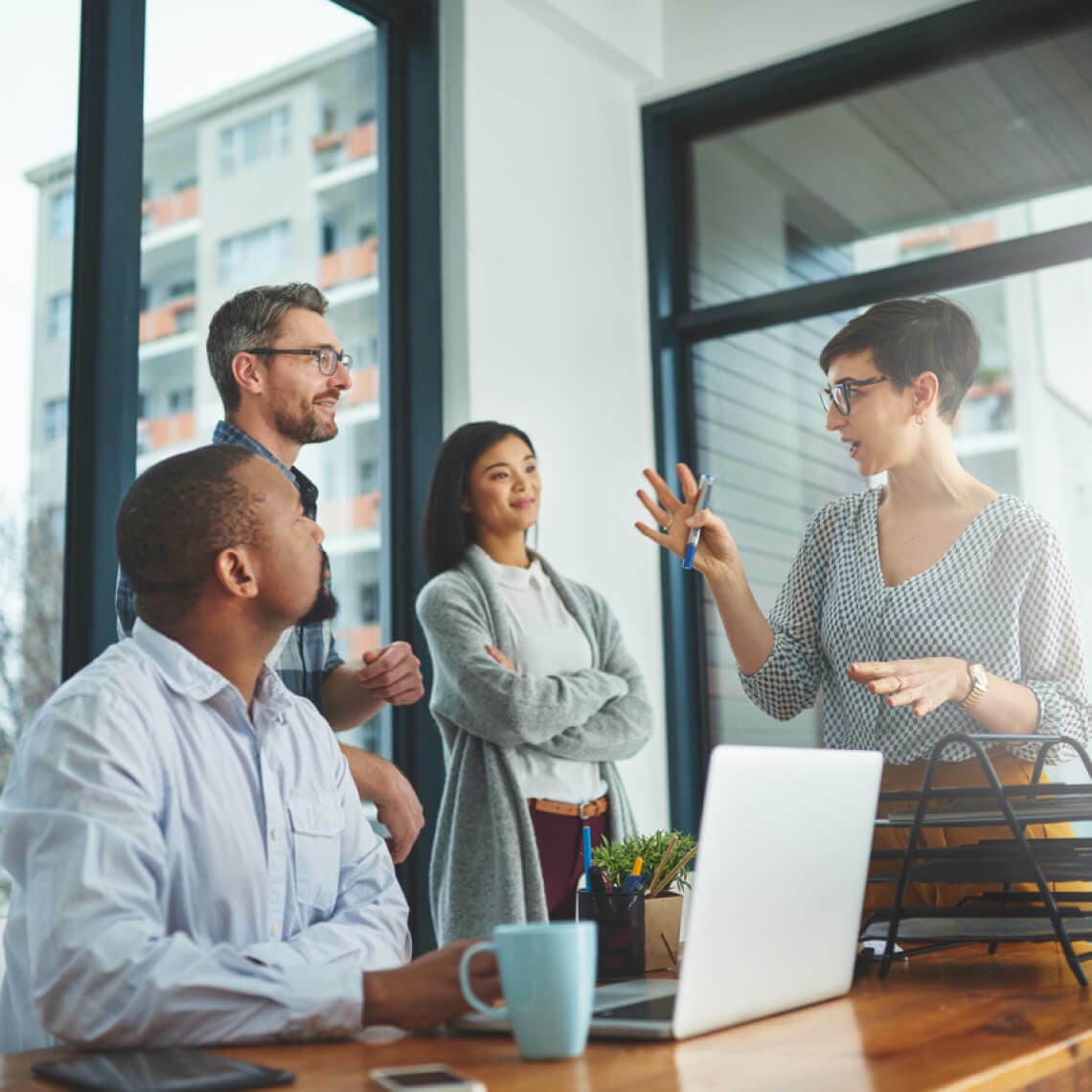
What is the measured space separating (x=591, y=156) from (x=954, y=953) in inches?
117

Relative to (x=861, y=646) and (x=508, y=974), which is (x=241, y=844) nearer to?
(x=508, y=974)

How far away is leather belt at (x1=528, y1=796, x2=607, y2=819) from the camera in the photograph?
2762mm

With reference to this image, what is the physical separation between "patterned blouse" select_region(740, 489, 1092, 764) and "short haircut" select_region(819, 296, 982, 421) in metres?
0.25

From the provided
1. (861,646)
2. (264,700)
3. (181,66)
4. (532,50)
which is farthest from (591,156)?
(264,700)

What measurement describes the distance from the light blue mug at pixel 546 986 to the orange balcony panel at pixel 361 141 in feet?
9.35

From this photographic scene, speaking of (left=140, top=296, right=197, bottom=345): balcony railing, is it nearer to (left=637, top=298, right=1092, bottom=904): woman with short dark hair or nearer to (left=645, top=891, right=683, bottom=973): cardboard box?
(left=637, top=298, right=1092, bottom=904): woman with short dark hair

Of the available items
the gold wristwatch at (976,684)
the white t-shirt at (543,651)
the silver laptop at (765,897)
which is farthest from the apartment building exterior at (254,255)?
the silver laptop at (765,897)

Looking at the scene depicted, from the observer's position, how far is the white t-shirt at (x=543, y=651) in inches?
110

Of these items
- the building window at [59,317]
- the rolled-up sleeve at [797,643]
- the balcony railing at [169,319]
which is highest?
the balcony railing at [169,319]

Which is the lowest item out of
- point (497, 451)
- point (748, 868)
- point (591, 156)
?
point (748, 868)

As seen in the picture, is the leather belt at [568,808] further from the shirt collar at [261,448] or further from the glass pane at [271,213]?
the shirt collar at [261,448]

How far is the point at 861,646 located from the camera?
186cm

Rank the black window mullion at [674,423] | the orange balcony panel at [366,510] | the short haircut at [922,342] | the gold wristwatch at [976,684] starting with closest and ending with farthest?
the gold wristwatch at [976,684] < the short haircut at [922,342] < the orange balcony panel at [366,510] < the black window mullion at [674,423]

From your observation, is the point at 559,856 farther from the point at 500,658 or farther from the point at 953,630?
the point at 953,630
